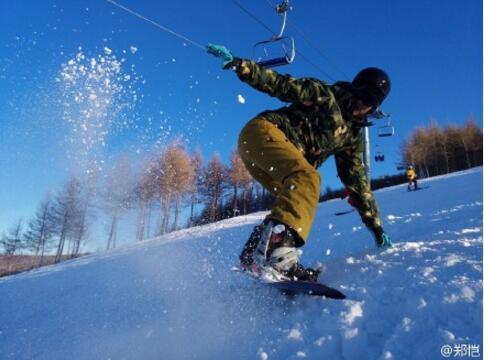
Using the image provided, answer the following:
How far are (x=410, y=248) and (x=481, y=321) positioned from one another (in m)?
1.20

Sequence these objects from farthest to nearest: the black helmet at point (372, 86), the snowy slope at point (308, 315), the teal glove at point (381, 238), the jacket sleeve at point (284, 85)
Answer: the teal glove at point (381, 238), the black helmet at point (372, 86), the jacket sleeve at point (284, 85), the snowy slope at point (308, 315)

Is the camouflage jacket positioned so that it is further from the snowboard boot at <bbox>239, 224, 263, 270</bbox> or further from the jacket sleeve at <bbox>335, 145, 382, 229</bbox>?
the snowboard boot at <bbox>239, 224, 263, 270</bbox>

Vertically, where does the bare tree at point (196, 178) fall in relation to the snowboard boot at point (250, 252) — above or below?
above

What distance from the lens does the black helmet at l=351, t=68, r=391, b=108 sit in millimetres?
2801

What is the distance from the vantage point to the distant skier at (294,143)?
7.14 ft

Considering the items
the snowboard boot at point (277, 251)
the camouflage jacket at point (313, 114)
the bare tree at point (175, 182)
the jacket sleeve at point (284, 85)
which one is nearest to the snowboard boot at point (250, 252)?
the snowboard boot at point (277, 251)

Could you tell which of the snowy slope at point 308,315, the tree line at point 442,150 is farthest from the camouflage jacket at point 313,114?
the tree line at point 442,150

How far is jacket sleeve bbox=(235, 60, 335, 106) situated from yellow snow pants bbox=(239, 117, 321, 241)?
236mm

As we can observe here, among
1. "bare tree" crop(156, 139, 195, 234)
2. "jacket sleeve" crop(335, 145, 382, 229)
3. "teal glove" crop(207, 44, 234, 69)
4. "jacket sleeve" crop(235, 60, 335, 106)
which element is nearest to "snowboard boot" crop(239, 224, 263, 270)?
"jacket sleeve" crop(235, 60, 335, 106)

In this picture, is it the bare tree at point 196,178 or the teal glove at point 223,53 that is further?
the bare tree at point 196,178

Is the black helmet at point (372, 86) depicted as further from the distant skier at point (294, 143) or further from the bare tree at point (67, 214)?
the bare tree at point (67, 214)

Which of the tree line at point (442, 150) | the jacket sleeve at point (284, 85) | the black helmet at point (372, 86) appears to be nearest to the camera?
the jacket sleeve at point (284, 85)

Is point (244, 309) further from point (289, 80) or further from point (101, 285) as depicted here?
point (101, 285)

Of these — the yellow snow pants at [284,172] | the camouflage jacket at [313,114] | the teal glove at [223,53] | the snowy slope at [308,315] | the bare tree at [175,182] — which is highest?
the bare tree at [175,182]
